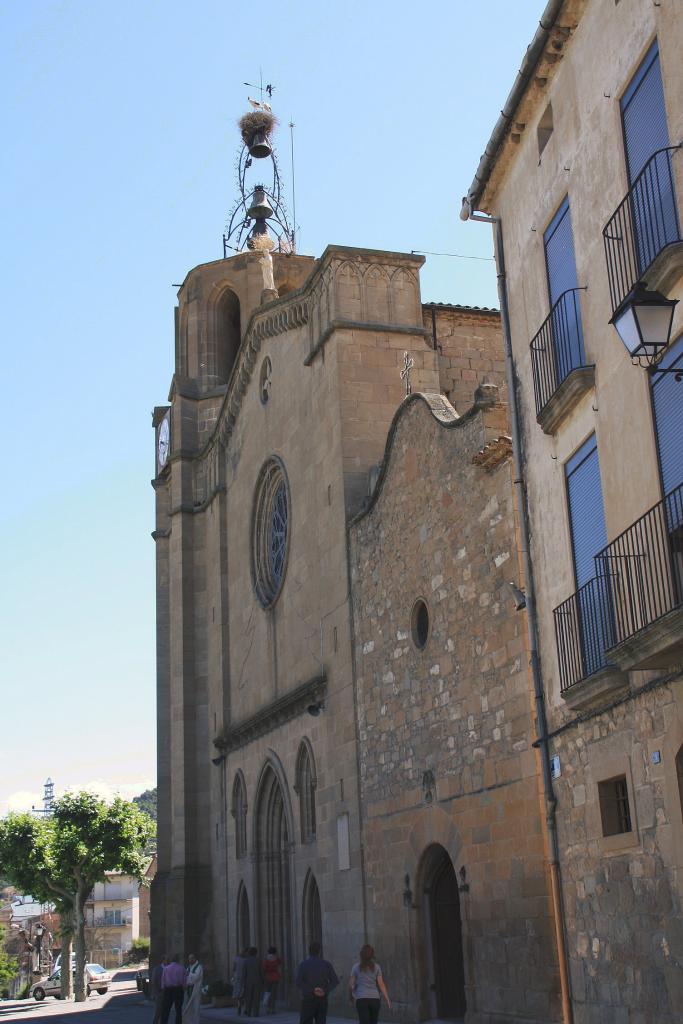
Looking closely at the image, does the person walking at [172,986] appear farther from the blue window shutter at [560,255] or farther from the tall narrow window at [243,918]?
the blue window shutter at [560,255]

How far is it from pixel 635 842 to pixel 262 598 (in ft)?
55.6

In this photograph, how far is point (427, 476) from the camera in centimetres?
1764

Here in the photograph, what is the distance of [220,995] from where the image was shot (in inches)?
1044

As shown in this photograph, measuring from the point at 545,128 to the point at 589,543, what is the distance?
4.77 metres

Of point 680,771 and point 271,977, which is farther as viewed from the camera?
point 271,977

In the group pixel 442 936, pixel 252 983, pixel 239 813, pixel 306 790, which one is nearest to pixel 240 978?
pixel 252 983

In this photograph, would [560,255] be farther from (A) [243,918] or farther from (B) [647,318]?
(A) [243,918]

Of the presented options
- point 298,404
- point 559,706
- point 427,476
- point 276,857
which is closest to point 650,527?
point 559,706

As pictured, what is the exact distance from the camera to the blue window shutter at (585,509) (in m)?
11.9

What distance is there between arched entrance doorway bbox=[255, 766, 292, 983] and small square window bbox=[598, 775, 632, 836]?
1341 cm

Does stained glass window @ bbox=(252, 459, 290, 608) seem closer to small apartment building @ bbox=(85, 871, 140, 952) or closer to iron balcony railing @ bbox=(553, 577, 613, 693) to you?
iron balcony railing @ bbox=(553, 577, 613, 693)

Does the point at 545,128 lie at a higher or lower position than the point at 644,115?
higher

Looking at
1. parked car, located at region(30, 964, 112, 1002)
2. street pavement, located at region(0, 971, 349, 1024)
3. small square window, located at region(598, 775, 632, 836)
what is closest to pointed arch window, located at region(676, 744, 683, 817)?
small square window, located at region(598, 775, 632, 836)

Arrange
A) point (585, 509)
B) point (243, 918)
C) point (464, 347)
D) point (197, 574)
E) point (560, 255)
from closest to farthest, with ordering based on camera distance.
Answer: point (585, 509), point (560, 255), point (464, 347), point (243, 918), point (197, 574)
